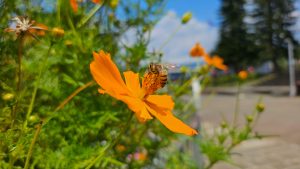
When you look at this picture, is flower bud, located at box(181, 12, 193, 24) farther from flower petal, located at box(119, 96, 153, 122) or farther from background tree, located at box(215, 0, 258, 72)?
background tree, located at box(215, 0, 258, 72)

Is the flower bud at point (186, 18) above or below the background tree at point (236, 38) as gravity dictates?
above

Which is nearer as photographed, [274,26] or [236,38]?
[274,26]

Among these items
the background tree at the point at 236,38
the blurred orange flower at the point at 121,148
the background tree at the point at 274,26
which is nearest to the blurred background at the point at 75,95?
the blurred orange flower at the point at 121,148

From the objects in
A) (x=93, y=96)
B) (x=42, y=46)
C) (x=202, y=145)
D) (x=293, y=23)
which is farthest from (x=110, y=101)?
(x=293, y=23)

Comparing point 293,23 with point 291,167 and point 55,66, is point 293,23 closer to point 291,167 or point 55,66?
point 291,167

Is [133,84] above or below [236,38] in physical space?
above

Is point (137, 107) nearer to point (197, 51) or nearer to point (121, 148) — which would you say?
point (121, 148)

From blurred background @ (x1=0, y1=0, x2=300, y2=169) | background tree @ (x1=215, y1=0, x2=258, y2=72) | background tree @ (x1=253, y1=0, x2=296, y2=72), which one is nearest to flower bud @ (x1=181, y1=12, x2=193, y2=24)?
blurred background @ (x1=0, y1=0, x2=300, y2=169)

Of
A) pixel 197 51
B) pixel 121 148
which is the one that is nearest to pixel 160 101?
pixel 121 148

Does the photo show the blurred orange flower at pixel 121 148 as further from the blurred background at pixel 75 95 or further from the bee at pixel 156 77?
the bee at pixel 156 77
